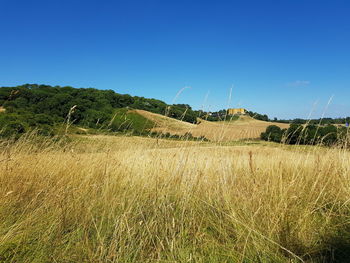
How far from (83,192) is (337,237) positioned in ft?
7.12

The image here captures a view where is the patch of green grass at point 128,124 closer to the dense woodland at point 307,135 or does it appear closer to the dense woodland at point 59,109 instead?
the dense woodland at point 59,109

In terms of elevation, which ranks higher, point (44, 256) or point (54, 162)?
point (54, 162)

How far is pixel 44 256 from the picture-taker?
4.51ft

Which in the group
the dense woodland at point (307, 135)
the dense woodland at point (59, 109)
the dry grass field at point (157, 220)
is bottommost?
the dry grass field at point (157, 220)

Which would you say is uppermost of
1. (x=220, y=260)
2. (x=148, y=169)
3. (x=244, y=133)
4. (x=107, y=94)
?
(x=107, y=94)

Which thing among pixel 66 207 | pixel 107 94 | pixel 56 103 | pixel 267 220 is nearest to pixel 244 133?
pixel 267 220

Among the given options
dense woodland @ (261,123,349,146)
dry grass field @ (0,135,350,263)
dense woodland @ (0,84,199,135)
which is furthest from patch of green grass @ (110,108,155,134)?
dense woodland @ (261,123,349,146)

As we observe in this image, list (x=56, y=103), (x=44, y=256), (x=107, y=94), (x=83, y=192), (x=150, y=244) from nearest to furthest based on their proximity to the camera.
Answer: (x=44, y=256), (x=150, y=244), (x=83, y=192), (x=56, y=103), (x=107, y=94)

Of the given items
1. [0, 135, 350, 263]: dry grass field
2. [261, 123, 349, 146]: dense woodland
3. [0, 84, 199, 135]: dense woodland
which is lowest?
[0, 135, 350, 263]: dry grass field

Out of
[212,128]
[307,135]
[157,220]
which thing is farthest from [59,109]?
[157,220]

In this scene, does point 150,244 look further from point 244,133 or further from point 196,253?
point 244,133

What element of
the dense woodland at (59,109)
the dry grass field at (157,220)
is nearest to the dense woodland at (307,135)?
the dry grass field at (157,220)

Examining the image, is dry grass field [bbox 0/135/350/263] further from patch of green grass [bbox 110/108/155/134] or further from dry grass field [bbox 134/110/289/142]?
patch of green grass [bbox 110/108/155/134]

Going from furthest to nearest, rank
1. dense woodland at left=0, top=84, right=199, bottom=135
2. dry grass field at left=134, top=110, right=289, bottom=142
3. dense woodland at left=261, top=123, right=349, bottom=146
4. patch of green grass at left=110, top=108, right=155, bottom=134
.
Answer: patch of green grass at left=110, top=108, right=155, bottom=134
dense woodland at left=261, top=123, right=349, bottom=146
dense woodland at left=0, top=84, right=199, bottom=135
dry grass field at left=134, top=110, right=289, bottom=142
